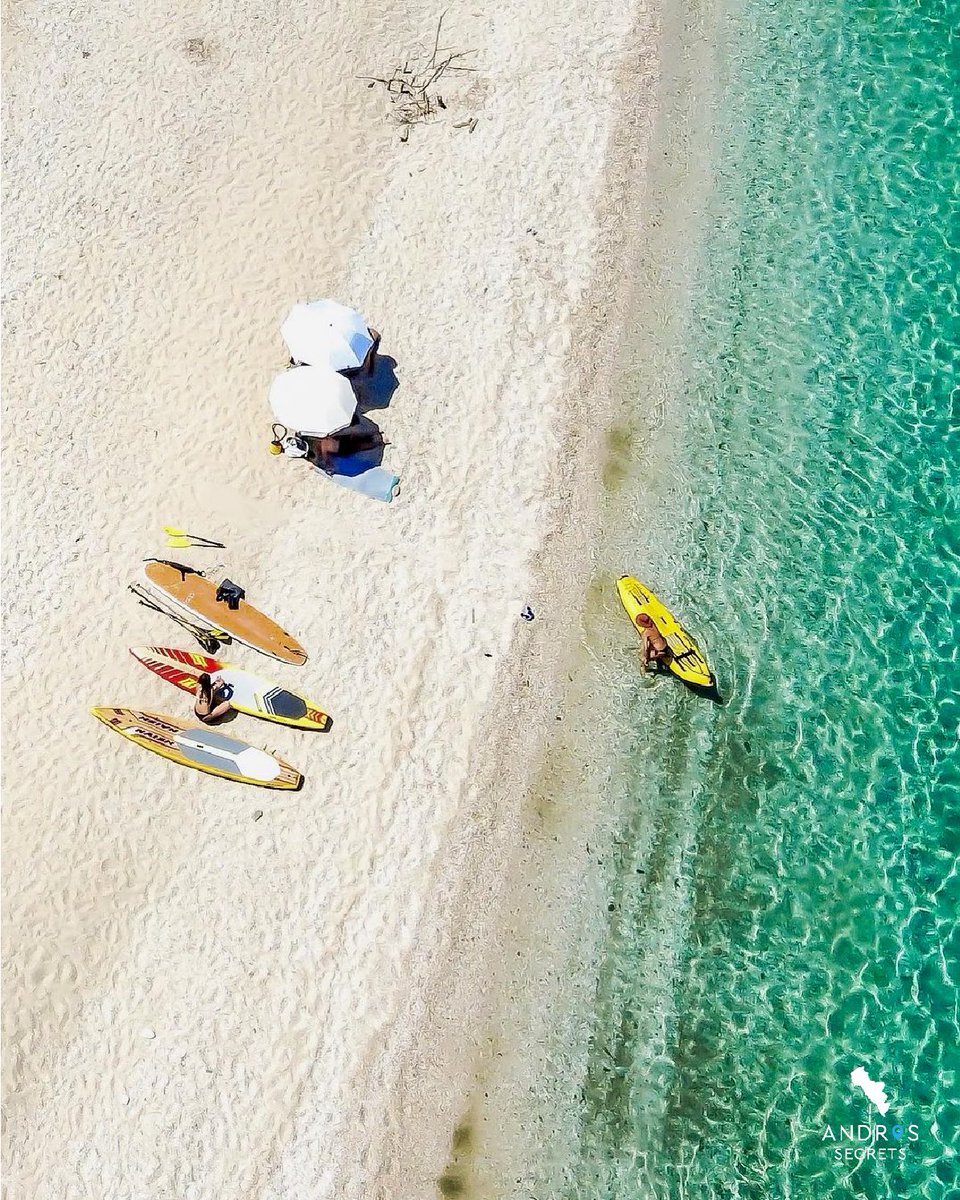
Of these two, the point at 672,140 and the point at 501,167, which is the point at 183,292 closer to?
the point at 501,167

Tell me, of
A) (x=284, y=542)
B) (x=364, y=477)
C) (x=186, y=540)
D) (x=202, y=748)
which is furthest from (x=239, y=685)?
(x=364, y=477)

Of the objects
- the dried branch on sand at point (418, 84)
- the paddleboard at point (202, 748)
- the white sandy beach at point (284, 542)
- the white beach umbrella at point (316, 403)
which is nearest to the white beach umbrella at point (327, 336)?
the white beach umbrella at point (316, 403)

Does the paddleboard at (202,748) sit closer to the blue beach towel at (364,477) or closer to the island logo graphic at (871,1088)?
Answer: the blue beach towel at (364,477)

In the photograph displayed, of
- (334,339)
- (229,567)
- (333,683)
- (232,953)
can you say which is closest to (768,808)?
(333,683)

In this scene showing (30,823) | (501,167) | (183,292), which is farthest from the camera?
(501,167)

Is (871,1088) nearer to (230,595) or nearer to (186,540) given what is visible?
(230,595)

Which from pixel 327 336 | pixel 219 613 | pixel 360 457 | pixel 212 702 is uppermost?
pixel 327 336
